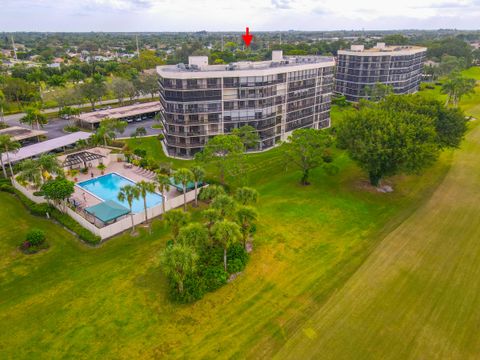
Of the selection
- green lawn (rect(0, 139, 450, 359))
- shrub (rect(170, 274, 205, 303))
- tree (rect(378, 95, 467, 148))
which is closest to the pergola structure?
green lawn (rect(0, 139, 450, 359))

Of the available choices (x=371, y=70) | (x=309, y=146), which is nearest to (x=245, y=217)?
(x=309, y=146)

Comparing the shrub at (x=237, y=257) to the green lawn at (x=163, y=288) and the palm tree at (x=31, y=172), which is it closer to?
the green lawn at (x=163, y=288)

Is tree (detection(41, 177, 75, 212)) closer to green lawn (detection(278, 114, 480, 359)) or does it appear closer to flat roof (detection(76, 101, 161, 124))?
green lawn (detection(278, 114, 480, 359))

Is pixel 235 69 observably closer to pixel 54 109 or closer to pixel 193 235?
pixel 193 235

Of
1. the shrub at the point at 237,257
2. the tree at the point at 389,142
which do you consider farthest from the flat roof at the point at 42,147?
the tree at the point at 389,142

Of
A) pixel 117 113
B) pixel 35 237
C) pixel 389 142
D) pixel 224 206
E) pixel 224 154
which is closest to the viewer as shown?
pixel 224 206

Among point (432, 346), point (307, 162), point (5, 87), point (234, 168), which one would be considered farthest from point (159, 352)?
point (5, 87)
